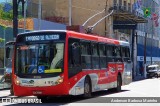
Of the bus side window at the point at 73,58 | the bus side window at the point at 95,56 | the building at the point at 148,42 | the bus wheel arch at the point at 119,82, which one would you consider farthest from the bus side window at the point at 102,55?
the building at the point at 148,42

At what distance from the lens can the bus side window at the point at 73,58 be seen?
17766mm

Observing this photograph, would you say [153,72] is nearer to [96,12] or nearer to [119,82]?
[96,12]

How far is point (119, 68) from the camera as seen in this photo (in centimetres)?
2570

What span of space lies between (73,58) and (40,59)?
1.44m

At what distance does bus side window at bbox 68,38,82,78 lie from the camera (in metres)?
17.8

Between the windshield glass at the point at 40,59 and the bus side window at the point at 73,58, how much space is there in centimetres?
43

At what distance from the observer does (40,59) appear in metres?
17.5

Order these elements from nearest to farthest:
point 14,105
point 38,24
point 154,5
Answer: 1. point 14,105
2. point 38,24
3. point 154,5

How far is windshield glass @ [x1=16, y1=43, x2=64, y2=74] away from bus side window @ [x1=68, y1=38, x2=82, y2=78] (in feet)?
1.43

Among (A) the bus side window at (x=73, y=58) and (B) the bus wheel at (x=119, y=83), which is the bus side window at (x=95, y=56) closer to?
(A) the bus side window at (x=73, y=58)

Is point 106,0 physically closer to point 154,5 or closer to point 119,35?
point 119,35

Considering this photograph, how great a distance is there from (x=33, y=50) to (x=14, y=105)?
2465 millimetres

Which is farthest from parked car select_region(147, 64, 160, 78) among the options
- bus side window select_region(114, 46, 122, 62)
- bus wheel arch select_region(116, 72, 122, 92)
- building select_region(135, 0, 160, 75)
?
bus side window select_region(114, 46, 122, 62)

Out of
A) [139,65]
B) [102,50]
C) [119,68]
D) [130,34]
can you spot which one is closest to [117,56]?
[119,68]
